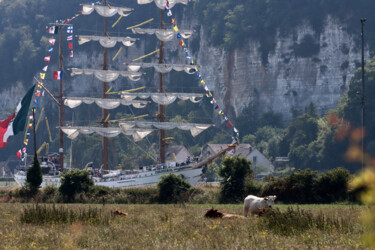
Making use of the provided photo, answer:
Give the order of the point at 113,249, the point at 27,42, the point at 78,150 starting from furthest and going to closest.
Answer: the point at 27,42 < the point at 78,150 < the point at 113,249

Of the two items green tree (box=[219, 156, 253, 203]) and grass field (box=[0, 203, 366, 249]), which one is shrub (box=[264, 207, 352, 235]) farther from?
green tree (box=[219, 156, 253, 203])

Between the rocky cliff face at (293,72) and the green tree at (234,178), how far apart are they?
9811cm

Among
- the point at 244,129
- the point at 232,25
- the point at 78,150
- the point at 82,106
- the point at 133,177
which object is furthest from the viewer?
the point at 82,106

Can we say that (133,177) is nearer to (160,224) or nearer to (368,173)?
(160,224)

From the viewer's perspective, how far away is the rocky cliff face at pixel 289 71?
475 feet

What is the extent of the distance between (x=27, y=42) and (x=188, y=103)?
5790cm

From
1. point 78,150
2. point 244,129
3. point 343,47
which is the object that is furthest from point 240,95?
point 78,150

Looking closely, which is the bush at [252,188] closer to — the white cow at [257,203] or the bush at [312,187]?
the bush at [312,187]

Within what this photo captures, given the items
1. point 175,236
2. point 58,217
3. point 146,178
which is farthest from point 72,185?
point 146,178

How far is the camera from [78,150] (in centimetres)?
14188

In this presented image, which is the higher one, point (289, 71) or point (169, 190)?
point (289, 71)

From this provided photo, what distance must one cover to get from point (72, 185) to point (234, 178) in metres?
11.6

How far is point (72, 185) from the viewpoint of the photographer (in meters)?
50.6

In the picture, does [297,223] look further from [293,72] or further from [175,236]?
[293,72]
